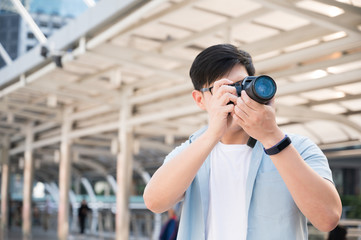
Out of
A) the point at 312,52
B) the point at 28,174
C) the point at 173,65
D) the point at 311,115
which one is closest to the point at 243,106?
the point at 312,52

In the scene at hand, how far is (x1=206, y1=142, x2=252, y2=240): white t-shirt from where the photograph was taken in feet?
Answer: 4.92

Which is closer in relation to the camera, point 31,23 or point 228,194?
point 228,194

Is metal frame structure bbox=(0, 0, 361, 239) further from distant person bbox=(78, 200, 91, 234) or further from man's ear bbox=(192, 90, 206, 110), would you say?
man's ear bbox=(192, 90, 206, 110)

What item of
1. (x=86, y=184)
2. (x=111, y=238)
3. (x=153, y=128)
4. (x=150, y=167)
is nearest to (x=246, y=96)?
(x=153, y=128)

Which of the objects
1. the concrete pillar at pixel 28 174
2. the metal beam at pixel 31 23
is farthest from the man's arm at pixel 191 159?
the concrete pillar at pixel 28 174

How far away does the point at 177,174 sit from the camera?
1.44m

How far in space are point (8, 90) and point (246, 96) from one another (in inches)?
527

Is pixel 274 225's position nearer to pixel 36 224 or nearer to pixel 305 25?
pixel 305 25

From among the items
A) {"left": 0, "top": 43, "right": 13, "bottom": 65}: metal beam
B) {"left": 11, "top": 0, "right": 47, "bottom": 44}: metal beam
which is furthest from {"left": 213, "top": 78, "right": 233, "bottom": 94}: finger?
{"left": 0, "top": 43, "right": 13, "bottom": 65}: metal beam

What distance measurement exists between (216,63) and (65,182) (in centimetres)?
1636

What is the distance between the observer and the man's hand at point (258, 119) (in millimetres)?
1271

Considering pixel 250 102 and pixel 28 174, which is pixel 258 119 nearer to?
pixel 250 102

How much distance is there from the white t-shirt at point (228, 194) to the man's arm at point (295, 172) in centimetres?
20

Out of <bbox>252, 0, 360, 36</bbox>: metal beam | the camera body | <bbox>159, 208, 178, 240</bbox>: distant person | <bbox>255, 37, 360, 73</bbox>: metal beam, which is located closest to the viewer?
the camera body
